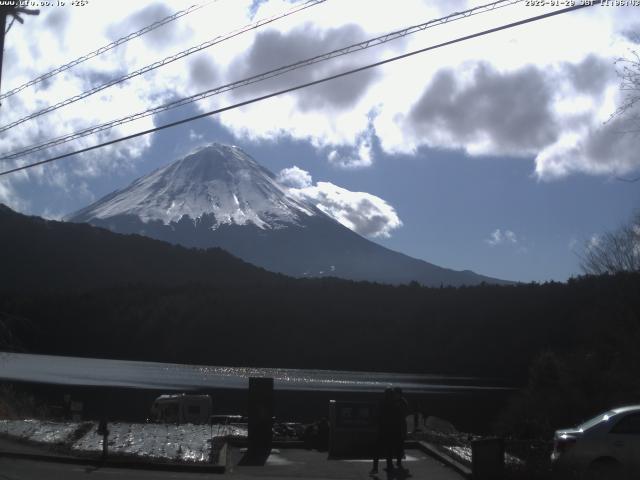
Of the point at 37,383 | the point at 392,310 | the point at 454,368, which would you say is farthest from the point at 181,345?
the point at 37,383

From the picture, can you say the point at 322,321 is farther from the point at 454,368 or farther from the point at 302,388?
the point at 302,388

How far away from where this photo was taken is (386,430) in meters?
16.5

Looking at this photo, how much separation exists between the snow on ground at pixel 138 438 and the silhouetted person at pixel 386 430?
11.3 ft

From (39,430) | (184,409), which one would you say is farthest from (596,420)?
(184,409)

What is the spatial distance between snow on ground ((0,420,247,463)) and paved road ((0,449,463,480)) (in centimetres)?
120

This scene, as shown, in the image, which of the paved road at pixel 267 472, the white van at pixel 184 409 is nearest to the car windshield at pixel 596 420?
the paved road at pixel 267 472

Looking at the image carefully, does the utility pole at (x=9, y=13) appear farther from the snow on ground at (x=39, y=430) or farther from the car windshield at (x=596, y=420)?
the car windshield at (x=596, y=420)

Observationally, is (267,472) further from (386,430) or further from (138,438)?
(138,438)

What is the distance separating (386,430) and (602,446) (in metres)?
4.69

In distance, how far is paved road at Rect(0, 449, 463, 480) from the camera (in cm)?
1539

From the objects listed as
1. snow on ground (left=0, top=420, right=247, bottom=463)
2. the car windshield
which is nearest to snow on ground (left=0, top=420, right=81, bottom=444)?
snow on ground (left=0, top=420, right=247, bottom=463)

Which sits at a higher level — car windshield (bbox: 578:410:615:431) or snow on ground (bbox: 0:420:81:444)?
car windshield (bbox: 578:410:615:431)

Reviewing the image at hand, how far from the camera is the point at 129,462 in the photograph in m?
16.7

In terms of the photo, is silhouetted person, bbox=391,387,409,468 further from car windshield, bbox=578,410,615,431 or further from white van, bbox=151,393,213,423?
white van, bbox=151,393,213,423
